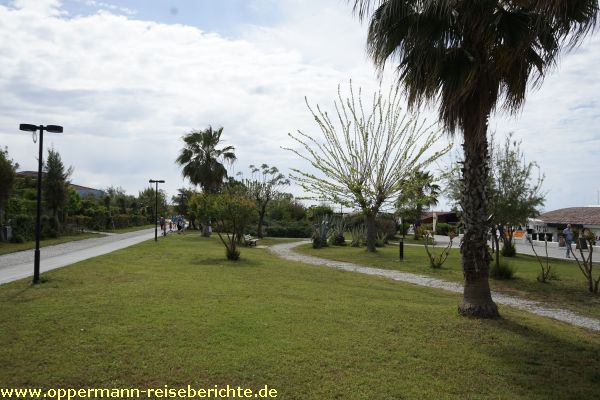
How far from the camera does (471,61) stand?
7906 mm

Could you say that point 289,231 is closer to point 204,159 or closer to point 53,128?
point 204,159

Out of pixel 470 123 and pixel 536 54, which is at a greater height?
pixel 536 54

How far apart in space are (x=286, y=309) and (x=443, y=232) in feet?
171

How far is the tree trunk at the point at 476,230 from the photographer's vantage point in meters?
8.58

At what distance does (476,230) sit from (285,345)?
4.22 m

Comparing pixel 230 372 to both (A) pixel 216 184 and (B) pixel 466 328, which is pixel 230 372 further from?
(A) pixel 216 184

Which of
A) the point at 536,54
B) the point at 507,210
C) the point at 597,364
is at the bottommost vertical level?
the point at 597,364

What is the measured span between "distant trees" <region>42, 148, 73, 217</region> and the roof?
130 feet

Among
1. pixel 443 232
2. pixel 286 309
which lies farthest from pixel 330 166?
pixel 443 232

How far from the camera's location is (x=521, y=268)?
772 inches

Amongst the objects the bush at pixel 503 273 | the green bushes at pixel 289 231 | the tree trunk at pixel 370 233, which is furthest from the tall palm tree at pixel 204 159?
the bush at pixel 503 273

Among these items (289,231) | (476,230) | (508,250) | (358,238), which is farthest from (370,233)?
(289,231)

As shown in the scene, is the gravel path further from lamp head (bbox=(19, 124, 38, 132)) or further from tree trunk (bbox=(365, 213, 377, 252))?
lamp head (bbox=(19, 124, 38, 132))

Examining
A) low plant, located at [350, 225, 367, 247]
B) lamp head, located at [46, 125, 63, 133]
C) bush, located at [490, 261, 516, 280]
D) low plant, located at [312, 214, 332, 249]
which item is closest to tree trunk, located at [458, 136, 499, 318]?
bush, located at [490, 261, 516, 280]
